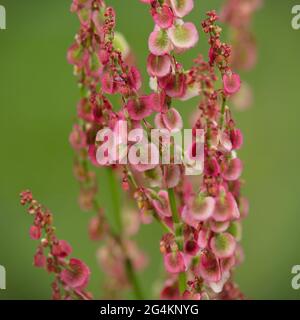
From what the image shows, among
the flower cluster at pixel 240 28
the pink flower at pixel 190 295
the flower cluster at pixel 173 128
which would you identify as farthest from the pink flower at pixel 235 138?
the flower cluster at pixel 240 28

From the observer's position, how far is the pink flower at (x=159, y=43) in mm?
494

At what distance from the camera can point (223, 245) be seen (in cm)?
51

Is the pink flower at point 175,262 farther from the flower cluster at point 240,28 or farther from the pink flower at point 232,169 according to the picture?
the flower cluster at point 240,28

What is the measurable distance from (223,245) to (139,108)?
118 millimetres

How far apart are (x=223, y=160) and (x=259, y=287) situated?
0.75 m

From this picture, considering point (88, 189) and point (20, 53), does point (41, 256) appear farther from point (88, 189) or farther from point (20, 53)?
point (20, 53)

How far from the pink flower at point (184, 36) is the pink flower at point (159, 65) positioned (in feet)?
0.04

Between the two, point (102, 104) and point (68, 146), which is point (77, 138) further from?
point (68, 146)

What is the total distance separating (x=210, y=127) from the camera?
0.49 metres

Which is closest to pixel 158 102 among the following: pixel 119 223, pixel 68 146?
pixel 119 223

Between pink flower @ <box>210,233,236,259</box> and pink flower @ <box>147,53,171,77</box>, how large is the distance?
126 mm

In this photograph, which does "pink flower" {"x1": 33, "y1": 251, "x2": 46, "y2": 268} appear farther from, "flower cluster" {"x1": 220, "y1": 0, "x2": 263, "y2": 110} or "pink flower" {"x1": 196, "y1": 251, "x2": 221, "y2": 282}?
"flower cluster" {"x1": 220, "y1": 0, "x2": 263, "y2": 110}

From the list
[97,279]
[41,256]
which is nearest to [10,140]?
[97,279]

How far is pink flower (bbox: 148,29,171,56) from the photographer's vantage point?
0.49 metres
